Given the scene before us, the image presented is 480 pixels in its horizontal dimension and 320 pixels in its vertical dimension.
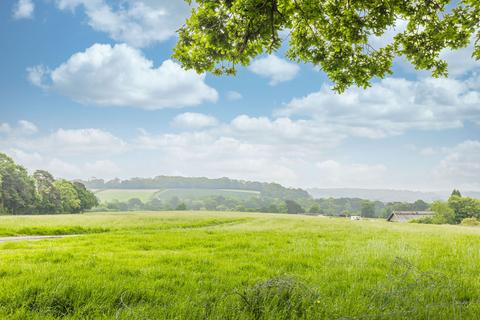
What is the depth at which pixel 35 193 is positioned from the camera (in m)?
87.6

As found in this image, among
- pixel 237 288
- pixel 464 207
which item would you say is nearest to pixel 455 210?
pixel 464 207

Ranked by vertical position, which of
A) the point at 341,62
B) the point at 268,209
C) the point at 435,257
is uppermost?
the point at 341,62

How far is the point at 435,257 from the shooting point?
34.5 feet

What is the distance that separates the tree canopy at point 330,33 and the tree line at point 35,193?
88.7 metres

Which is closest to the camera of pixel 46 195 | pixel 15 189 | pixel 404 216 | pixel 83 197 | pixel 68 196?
pixel 15 189

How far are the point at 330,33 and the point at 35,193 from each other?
98.0m

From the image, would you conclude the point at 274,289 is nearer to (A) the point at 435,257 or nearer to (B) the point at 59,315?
(B) the point at 59,315

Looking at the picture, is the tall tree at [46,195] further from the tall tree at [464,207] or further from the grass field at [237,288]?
the tall tree at [464,207]

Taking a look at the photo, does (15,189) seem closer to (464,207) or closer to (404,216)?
(404,216)

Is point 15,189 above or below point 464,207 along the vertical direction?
above

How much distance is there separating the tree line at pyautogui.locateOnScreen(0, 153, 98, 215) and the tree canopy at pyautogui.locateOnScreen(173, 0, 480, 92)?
88.7 metres

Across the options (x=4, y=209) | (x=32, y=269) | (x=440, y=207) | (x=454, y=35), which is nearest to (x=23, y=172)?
(x=4, y=209)

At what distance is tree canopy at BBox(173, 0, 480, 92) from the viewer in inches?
337

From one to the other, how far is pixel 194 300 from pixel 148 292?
3.26 ft
